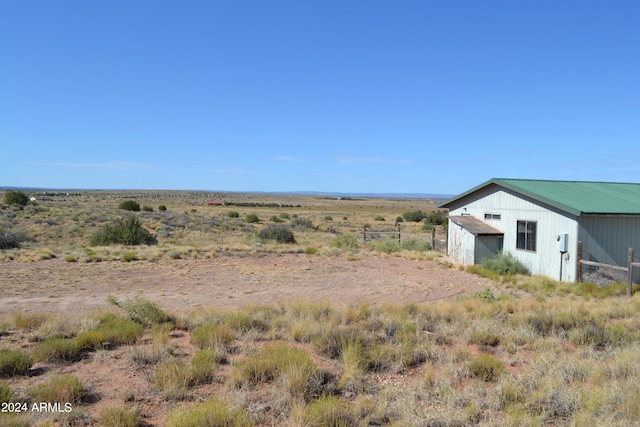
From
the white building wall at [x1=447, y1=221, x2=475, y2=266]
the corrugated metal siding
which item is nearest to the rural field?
the corrugated metal siding

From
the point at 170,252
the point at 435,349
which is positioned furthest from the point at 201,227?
the point at 435,349

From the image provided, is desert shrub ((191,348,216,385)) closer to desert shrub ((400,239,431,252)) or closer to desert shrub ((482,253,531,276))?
desert shrub ((482,253,531,276))

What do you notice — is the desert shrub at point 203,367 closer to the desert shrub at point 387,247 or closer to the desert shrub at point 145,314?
the desert shrub at point 145,314

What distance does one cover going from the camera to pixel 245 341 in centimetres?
819

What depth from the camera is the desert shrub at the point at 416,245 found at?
2680cm

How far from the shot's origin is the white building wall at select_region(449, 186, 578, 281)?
16000 mm

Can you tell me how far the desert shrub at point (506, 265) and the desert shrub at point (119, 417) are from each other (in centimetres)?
1562

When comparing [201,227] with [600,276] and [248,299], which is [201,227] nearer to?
[248,299]

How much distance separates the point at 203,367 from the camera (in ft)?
21.4

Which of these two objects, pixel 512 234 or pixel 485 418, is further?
pixel 512 234

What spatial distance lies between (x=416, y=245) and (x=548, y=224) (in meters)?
10.7

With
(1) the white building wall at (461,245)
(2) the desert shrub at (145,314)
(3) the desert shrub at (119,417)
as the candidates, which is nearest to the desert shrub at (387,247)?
(1) the white building wall at (461,245)

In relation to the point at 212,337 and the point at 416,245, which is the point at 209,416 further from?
the point at 416,245

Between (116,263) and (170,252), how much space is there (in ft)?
10.2
